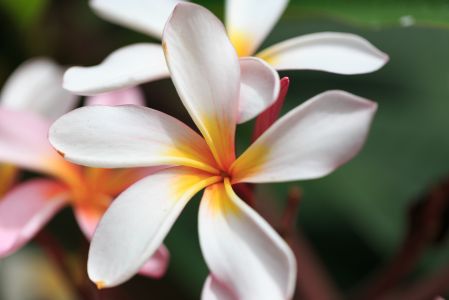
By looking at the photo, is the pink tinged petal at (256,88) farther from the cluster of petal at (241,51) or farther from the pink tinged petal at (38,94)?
the pink tinged petal at (38,94)

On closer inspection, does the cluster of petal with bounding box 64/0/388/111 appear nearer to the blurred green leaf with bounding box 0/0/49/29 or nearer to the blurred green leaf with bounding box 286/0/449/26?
the blurred green leaf with bounding box 286/0/449/26

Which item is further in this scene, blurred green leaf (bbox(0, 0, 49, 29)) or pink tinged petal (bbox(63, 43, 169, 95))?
blurred green leaf (bbox(0, 0, 49, 29))

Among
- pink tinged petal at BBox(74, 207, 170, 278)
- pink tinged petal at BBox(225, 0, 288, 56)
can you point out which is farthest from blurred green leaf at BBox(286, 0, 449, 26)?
pink tinged petal at BBox(74, 207, 170, 278)

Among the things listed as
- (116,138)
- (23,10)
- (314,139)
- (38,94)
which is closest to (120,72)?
(116,138)

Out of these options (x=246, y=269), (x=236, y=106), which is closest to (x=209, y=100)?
(x=236, y=106)

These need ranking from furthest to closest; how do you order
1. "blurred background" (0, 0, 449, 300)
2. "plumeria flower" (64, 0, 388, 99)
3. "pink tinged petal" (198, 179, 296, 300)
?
"blurred background" (0, 0, 449, 300)
"plumeria flower" (64, 0, 388, 99)
"pink tinged petal" (198, 179, 296, 300)

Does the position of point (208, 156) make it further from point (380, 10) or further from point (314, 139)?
point (380, 10)

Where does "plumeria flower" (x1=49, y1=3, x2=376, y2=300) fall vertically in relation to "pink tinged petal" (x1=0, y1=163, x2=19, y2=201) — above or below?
above
